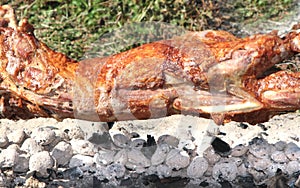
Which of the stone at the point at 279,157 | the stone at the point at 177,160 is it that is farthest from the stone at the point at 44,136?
→ the stone at the point at 279,157

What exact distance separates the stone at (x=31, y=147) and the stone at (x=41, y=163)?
79 mm

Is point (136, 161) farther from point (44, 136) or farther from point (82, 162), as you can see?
point (44, 136)

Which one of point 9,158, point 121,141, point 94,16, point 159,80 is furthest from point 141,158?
point 94,16

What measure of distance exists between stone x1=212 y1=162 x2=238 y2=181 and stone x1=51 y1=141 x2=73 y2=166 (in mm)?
1008

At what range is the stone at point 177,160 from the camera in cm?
412

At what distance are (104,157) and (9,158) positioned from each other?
0.64 meters

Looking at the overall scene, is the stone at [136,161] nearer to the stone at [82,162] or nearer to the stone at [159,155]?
the stone at [159,155]

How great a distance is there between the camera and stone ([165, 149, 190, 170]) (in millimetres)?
4121

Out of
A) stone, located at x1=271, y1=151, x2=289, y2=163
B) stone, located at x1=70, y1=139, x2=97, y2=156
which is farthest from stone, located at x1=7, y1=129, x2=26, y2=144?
stone, located at x1=271, y1=151, x2=289, y2=163

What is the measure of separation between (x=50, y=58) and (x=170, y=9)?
340 cm

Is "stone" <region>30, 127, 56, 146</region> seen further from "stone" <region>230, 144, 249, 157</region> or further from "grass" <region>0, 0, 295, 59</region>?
"grass" <region>0, 0, 295, 59</region>

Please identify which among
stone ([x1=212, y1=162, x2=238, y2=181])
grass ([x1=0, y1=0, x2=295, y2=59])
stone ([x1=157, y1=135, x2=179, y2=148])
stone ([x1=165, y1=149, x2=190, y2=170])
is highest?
grass ([x1=0, y1=0, x2=295, y2=59])

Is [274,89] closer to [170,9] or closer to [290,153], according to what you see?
[290,153]

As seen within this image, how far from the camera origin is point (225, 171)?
4.08 m
